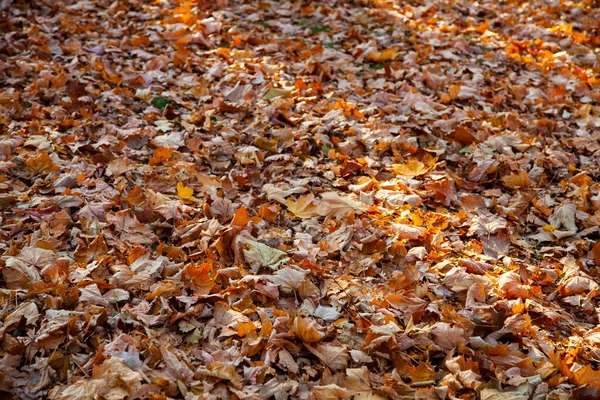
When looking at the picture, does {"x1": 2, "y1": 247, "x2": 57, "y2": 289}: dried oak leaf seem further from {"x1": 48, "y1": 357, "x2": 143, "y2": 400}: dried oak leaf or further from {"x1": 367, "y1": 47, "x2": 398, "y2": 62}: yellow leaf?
{"x1": 367, "y1": 47, "x2": 398, "y2": 62}: yellow leaf

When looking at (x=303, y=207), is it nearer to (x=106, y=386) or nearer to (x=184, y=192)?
(x=184, y=192)

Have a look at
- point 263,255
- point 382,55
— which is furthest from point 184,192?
point 382,55

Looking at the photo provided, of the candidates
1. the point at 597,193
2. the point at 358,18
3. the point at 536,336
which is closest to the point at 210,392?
the point at 536,336

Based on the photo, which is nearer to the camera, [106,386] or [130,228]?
[106,386]

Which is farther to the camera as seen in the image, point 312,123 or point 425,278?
point 312,123

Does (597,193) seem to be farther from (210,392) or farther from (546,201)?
(210,392)

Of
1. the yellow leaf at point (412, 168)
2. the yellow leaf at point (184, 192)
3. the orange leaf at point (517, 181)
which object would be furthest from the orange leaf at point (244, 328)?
the orange leaf at point (517, 181)

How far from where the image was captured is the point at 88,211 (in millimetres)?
3256

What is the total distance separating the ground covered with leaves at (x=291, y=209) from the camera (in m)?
2.47

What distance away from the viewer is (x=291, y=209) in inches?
137

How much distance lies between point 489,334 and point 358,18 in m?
4.36

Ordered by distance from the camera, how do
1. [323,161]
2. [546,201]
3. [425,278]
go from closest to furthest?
[425,278]
[546,201]
[323,161]

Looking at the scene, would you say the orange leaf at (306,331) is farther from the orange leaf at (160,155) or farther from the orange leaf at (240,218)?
the orange leaf at (160,155)

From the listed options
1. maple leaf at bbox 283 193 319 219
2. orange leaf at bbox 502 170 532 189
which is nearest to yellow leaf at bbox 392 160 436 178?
orange leaf at bbox 502 170 532 189
